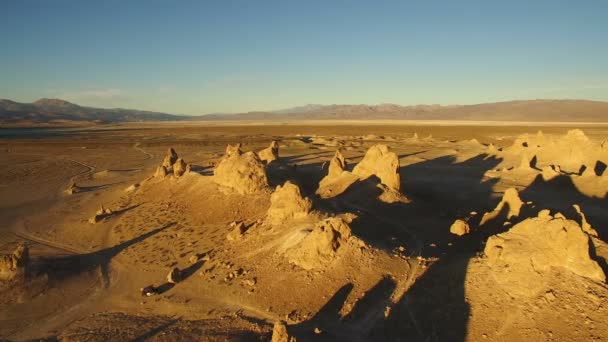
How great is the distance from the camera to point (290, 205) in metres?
13.4

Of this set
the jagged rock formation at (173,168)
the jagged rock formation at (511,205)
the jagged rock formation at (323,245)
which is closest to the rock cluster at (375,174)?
the jagged rock formation at (511,205)

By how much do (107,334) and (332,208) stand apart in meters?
8.42

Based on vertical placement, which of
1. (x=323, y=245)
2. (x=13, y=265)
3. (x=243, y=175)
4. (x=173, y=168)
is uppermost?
(x=243, y=175)

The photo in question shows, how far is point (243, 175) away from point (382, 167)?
6223 mm

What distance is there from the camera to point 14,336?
31.7 feet

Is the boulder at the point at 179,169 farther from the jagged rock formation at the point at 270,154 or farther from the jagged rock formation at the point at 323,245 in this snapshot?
→ the jagged rock formation at the point at 323,245

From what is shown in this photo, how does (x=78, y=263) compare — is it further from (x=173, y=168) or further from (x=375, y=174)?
(x=375, y=174)

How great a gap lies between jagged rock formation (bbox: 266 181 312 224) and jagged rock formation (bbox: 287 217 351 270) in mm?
2254

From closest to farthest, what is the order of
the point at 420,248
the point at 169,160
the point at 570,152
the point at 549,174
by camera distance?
the point at 420,248
the point at 549,174
the point at 169,160
the point at 570,152

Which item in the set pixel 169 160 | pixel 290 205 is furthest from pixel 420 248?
pixel 169 160

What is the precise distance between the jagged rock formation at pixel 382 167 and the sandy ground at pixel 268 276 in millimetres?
1088

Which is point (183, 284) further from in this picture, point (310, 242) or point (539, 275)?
point (539, 275)

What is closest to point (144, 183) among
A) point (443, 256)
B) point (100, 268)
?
point (100, 268)

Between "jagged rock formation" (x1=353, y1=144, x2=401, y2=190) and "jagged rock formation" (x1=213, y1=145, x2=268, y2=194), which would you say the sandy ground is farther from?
"jagged rock formation" (x1=353, y1=144, x2=401, y2=190)
